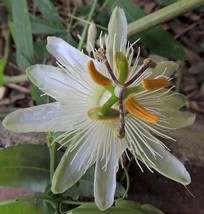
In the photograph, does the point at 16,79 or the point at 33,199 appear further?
the point at 16,79

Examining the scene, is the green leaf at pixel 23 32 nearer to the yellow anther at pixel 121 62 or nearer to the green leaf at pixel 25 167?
the green leaf at pixel 25 167

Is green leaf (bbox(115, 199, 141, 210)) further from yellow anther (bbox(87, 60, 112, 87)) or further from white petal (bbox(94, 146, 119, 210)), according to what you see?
yellow anther (bbox(87, 60, 112, 87))

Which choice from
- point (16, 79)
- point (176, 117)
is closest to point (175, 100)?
point (176, 117)

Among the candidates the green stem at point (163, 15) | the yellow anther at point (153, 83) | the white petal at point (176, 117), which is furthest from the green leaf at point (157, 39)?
the yellow anther at point (153, 83)

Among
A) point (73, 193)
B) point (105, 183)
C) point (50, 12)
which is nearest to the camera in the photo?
point (105, 183)

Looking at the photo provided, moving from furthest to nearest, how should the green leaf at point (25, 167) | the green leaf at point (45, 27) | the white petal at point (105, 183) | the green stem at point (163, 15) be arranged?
the green leaf at point (45, 27) → the green stem at point (163, 15) → the green leaf at point (25, 167) → the white petal at point (105, 183)

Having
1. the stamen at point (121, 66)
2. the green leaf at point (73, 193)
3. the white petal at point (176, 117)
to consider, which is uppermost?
the stamen at point (121, 66)

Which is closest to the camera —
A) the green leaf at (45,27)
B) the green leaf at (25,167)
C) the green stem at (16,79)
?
the green leaf at (25,167)

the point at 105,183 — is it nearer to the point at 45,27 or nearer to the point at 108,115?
the point at 108,115
